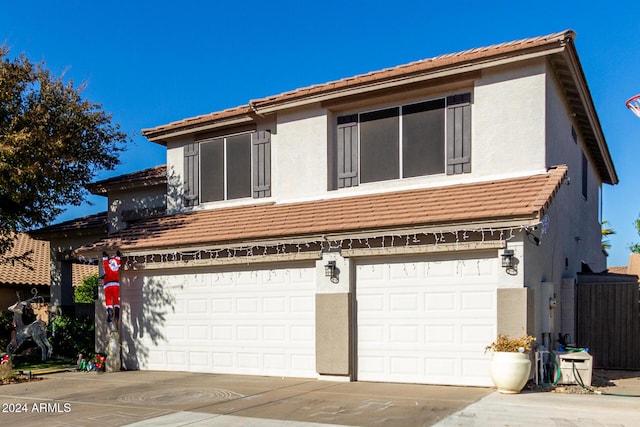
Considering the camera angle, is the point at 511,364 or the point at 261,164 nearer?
the point at 511,364

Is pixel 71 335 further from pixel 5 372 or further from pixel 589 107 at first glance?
pixel 589 107

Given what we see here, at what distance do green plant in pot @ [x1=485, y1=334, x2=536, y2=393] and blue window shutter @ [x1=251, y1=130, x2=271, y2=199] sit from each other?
7157mm

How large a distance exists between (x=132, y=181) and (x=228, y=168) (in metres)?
3.70

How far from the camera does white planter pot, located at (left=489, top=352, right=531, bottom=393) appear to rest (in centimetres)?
956

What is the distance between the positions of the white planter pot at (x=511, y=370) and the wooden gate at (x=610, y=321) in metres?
4.43

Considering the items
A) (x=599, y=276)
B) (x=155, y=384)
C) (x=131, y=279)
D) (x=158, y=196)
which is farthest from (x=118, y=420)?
(x=599, y=276)

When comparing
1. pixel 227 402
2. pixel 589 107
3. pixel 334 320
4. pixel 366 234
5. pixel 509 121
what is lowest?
pixel 227 402

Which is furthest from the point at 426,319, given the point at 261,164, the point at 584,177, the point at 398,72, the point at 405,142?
the point at 584,177

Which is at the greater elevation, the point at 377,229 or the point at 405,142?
the point at 405,142

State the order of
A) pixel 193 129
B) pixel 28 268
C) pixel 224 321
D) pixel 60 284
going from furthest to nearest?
pixel 28 268
pixel 60 284
pixel 193 129
pixel 224 321

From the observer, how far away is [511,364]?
377 inches

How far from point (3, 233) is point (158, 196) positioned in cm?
425

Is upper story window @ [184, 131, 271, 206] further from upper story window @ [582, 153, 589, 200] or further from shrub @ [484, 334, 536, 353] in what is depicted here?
upper story window @ [582, 153, 589, 200]

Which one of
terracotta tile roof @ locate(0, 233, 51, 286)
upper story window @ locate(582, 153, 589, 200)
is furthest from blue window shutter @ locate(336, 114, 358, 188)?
terracotta tile roof @ locate(0, 233, 51, 286)
